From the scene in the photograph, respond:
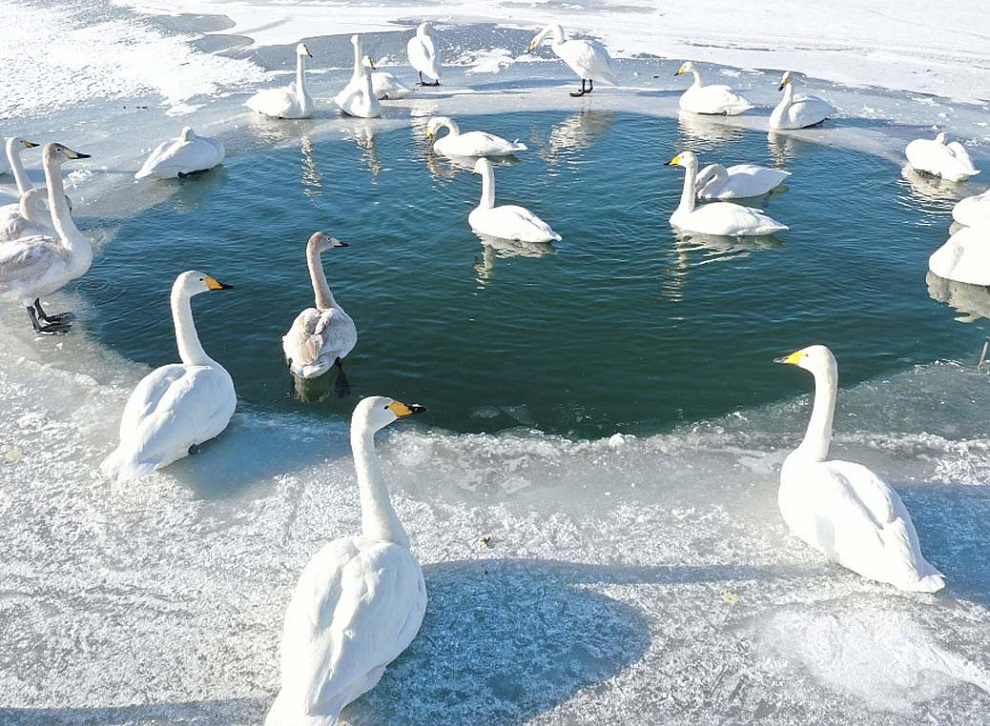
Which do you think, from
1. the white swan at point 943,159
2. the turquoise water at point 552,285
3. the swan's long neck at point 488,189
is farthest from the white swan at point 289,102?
the white swan at point 943,159

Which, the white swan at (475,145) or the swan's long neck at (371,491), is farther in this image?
the white swan at (475,145)

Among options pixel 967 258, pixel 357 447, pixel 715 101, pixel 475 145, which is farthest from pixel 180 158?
→ pixel 967 258

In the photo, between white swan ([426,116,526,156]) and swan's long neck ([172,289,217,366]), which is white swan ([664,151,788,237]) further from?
swan's long neck ([172,289,217,366])

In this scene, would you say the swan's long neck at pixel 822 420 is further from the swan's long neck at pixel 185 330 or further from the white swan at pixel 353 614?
the swan's long neck at pixel 185 330

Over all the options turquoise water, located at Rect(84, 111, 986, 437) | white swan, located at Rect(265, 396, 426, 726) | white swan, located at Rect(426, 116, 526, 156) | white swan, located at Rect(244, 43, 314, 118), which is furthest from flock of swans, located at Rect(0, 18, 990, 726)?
white swan, located at Rect(244, 43, 314, 118)

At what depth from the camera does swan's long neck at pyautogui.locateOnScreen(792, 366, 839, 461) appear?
5629 millimetres

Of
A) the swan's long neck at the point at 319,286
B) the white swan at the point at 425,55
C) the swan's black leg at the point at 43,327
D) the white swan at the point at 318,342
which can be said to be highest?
the white swan at the point at 425,55

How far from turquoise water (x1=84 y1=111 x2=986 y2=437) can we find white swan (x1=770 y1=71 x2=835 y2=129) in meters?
1.03

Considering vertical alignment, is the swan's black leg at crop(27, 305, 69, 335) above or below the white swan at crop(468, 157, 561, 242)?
below

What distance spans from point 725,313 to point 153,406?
5.88 m

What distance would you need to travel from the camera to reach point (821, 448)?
562cm

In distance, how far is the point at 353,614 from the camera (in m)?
4.30

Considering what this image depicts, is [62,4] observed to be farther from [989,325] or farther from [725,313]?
[989,325]

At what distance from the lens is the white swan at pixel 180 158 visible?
42.3ft
